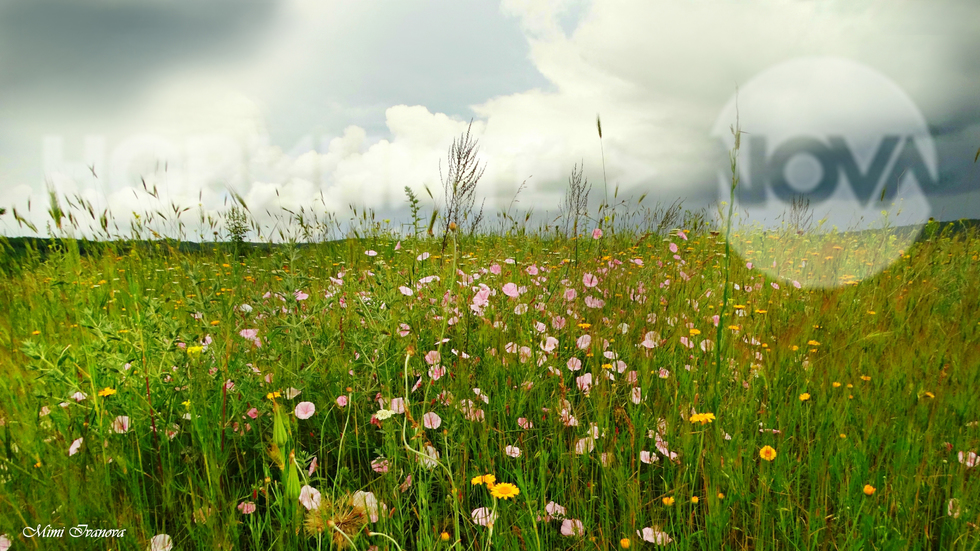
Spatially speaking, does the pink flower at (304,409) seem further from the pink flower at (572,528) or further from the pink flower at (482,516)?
the pink flower at (572,528)

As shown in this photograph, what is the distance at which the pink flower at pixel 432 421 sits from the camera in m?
1.46

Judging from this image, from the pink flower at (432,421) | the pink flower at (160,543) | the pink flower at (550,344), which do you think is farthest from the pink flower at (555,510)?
the pink flower at (160,543)

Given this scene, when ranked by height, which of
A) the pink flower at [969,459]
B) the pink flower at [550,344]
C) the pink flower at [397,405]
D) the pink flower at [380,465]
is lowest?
the pink flower at [969,459]

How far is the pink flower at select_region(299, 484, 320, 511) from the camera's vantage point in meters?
1.11

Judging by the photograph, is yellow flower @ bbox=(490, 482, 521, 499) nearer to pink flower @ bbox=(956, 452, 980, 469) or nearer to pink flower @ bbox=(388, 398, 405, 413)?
pink flower @ bbox=(388, 398, 405, 413)

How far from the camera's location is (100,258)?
4230 millimetres

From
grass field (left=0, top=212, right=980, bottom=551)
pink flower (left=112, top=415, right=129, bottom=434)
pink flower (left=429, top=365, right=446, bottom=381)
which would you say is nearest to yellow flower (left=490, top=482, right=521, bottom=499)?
grass field (left=0, top=212, right=980, bottom=551)

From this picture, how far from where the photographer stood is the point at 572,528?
117 centimetres

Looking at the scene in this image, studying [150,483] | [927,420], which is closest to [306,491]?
[150,483]

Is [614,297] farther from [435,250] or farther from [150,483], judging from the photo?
[435,250]

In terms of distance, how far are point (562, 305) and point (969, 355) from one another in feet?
6.66

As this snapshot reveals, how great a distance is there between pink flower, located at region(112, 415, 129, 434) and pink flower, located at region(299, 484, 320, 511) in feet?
2.15

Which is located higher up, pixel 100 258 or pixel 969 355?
pixel 100 258

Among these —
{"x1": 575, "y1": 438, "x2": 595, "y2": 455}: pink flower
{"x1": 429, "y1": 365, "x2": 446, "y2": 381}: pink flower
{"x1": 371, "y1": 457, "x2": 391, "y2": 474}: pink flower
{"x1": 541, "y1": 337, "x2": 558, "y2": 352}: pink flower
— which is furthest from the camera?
{"x1": 541, "y1": 337, "x2": 558, "y2": 352}: pink flower
